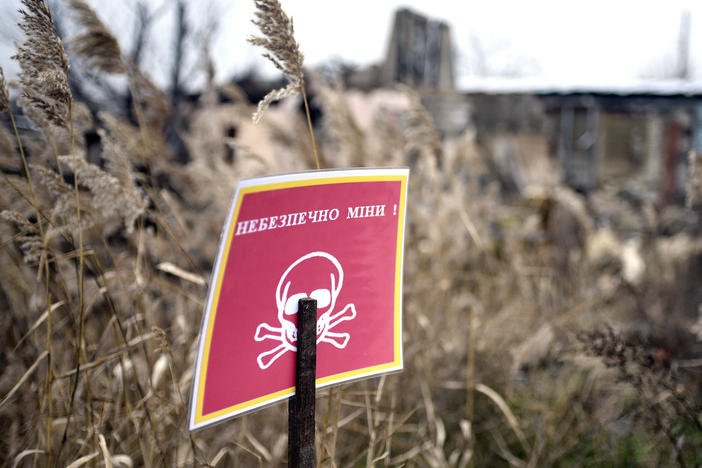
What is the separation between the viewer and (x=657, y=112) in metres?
13.6

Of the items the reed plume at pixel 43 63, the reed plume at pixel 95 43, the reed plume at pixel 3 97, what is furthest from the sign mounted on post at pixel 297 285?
the reed plume at pixel 95 43

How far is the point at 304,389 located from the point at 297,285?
192 mm

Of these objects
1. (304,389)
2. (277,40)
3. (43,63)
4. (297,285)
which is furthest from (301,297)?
(43,63)

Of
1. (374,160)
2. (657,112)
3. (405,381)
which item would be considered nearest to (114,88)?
(374,160)

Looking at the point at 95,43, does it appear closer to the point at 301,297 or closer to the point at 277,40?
the point at 277,40

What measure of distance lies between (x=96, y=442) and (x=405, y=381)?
4.06 ft

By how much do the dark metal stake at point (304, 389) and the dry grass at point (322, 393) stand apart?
0.16 metres

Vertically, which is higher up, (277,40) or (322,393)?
(277,40)

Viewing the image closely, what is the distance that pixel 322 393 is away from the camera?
5.35 ft

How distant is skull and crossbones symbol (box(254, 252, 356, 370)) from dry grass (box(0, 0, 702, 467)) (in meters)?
0.21

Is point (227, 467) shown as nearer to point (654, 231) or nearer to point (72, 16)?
point (72, 16)

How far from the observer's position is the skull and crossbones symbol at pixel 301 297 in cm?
98

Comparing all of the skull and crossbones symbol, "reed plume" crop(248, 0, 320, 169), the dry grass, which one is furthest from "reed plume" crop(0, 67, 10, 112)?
the skull and crossbones symbol

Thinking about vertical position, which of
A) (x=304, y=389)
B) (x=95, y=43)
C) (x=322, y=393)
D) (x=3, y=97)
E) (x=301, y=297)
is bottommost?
(x=322, y=393)
